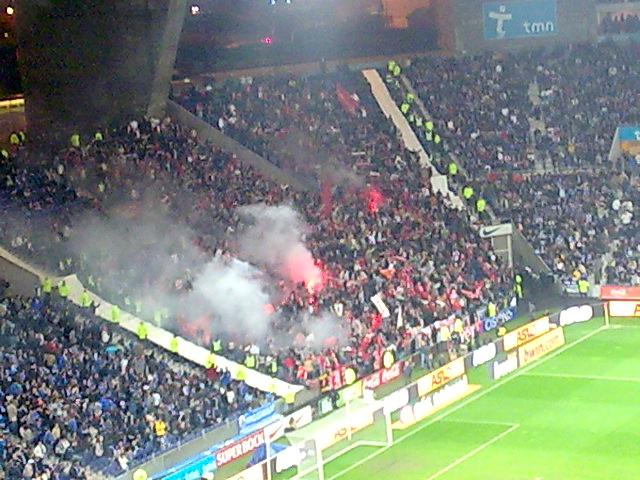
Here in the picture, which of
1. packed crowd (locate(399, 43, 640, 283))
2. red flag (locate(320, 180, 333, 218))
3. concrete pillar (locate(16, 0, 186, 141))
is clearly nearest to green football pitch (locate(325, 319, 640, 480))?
packed crowd (locate(399, 43, 640, 283))

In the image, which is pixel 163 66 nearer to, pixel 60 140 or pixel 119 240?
pixel 60 140

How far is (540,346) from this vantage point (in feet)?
121

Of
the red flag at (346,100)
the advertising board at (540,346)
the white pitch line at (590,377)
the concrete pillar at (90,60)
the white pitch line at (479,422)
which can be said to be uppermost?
the concrete pillar at (90,60)

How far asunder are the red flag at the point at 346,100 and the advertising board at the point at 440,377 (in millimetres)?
14797

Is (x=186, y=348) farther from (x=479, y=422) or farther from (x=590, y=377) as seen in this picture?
(x=590, y=377)

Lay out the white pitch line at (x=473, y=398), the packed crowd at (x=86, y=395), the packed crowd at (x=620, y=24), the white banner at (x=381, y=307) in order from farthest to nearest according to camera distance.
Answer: the packed crowd at (x=620, y=24)
the white banner at (x=381, y=307)
the white pitch line at (x=473, y=398)
the packed crowd at (x=86, y=395)

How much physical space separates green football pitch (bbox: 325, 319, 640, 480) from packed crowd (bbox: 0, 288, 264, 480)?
352cm

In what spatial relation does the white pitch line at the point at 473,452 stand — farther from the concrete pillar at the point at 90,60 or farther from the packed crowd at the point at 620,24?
the packed crowd at the point at 620,24

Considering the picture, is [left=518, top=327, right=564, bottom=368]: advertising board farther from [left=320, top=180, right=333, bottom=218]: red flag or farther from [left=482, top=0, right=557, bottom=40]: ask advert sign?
[left=482, top=0, right=557, bottom=40]: ask advert sign

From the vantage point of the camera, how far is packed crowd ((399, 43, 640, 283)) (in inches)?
1705

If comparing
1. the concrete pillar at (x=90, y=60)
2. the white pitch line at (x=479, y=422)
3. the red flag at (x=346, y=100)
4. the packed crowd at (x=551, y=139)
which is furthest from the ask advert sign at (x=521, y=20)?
the white pitch line at (x=479, y=422)

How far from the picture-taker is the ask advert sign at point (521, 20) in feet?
173

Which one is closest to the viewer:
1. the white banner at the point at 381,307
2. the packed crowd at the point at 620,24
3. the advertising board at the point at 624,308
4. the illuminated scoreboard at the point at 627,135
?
the white banner at the point at 381,307

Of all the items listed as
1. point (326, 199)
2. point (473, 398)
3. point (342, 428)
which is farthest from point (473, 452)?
point (326, 199)
